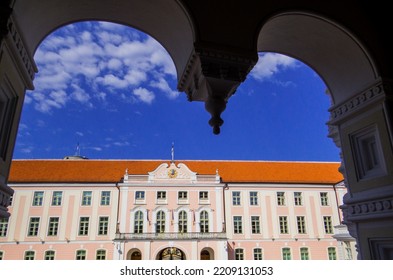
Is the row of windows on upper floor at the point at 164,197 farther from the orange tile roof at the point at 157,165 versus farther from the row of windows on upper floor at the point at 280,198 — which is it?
the orange tile roof at the point at 157,165

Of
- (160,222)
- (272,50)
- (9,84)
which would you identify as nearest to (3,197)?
(9,84)

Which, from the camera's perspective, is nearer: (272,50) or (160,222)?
(272,50)

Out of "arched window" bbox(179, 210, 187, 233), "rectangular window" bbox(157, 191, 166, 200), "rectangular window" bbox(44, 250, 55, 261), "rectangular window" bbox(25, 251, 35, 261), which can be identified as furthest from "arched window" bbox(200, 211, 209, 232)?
"rectangular window" bbox(25, 251, 35, 261)

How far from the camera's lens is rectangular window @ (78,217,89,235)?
20.6 meters

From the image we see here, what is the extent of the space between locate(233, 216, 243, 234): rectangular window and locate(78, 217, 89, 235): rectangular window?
999 centimetres

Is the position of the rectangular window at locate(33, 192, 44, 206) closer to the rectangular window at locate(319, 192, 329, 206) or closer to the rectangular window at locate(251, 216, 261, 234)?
the rectangular window at locate(251, 216, 261, 234)

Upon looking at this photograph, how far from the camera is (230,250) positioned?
69.1 feet

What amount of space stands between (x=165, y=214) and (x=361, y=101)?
19826mm

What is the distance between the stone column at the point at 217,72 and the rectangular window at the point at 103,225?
2047cm

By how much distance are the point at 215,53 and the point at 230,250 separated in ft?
67.5

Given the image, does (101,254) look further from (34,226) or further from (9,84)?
(9,84)

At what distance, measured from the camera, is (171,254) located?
21.0 meters

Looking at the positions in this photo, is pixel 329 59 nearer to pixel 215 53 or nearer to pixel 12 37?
pixel 215 53

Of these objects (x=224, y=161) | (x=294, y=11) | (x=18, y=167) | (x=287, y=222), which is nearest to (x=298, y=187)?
(x=287, y=222)
